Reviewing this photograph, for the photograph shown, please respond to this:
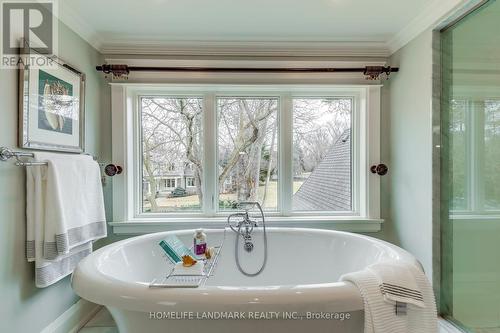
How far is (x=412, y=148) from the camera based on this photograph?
2.00m

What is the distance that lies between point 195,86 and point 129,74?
1.74 ft

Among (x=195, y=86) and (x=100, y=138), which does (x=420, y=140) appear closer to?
(x=195, y=86)

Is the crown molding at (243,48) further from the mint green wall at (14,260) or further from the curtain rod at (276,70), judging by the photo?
the mint green wall at (14,260)

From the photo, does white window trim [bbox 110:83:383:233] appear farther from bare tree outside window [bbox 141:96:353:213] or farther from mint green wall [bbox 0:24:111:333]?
mint green wall [bbox 0:24:111:333]

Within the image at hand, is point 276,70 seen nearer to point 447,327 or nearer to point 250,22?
point 250,22

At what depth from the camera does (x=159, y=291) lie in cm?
99

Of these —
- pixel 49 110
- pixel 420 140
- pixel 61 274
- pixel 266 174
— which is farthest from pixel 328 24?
pixel 61 274

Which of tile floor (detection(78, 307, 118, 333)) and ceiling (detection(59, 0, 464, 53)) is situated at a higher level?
ceiling (detection(59, 0, 464, 53))

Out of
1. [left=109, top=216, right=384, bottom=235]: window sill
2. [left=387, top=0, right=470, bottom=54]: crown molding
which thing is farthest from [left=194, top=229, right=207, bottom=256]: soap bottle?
[left=387, top=0, right=470, bottom=54]: crown molding

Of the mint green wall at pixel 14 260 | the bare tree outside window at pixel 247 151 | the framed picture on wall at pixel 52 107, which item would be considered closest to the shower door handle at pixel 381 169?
the bare tree outside window at pixel 247 151

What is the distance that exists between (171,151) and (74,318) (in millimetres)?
1381

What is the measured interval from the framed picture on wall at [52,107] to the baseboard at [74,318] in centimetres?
107

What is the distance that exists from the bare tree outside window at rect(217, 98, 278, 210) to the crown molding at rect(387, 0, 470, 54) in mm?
1057

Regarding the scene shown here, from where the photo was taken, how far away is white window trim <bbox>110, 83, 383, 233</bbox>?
2197mm
